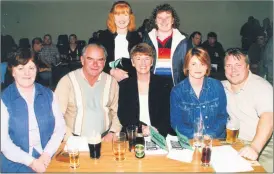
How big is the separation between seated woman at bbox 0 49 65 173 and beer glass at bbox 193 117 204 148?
1.10 metres

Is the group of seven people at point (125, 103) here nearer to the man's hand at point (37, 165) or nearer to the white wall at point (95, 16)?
the man's hand at point (37, 165)

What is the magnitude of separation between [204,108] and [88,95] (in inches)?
43.5

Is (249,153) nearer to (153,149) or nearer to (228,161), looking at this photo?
(228,161)

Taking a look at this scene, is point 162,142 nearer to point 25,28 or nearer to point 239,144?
point 239,144

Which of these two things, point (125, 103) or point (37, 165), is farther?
point (125, 103)

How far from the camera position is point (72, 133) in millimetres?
2666

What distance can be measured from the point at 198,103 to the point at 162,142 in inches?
25.4

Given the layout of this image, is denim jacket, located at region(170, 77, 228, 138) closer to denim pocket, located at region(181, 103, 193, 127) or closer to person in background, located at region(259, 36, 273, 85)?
denim pocket, located at region(181, 103, 193, 127)

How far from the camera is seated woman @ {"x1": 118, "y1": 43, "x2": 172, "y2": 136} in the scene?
273 cm

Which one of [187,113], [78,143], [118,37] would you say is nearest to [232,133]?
[187,113]

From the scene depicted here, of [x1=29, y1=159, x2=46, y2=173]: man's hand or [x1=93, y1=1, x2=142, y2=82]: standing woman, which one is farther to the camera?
[x1=93, y1=1, x2=142, y2=82]: standing woman

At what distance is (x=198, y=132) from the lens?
2.21 meters

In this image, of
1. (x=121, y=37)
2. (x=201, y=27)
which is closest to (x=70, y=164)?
(x=121, y=37)

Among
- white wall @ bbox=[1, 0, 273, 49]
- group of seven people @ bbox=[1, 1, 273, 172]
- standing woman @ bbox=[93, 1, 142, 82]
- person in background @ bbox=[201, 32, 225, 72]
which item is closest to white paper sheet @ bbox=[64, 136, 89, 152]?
group of seven people @ bbox=[1, 1, 273, 172]
